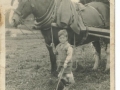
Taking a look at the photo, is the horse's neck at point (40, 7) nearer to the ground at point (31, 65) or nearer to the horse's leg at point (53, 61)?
the ground at point (31, 65)

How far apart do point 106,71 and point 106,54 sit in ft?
0.54

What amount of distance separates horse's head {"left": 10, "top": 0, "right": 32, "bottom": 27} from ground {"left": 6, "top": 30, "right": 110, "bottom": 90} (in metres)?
0.11

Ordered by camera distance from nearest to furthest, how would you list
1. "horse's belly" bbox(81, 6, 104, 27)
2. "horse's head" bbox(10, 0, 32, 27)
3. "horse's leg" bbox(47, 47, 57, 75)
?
1. "horse's head" bbox(10, 0, 32, 27)
2. "horse's leg" bbox(47, 47, 57, 75)
3. "horse's belly" bbox(81, 6, 104, 27)

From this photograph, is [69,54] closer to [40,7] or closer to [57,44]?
[57,44]

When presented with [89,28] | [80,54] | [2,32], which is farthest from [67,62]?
[2,32]

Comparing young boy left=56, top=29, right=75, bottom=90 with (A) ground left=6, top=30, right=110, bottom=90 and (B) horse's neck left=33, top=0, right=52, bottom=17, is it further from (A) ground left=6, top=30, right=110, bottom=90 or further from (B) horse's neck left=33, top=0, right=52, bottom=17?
(B) horse's neck left=33, top=0, right=52, bottom=17

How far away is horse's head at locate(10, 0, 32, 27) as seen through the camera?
320 cm

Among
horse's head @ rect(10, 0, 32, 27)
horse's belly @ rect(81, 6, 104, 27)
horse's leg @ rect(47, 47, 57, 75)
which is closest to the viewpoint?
horse's head @ rect(10, 0, 32, 27)

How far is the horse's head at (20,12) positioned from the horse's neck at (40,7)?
0.23 feet

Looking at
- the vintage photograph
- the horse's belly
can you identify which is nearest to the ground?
the vintage photograph

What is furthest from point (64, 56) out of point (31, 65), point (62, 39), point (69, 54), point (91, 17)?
point (91, 17)

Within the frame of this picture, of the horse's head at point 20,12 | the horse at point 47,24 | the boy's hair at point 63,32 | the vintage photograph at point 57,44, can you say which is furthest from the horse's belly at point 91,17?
the horse's head at point 20,12

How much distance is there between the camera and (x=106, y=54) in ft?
11.7
